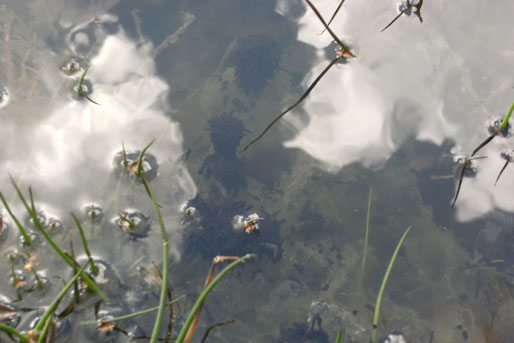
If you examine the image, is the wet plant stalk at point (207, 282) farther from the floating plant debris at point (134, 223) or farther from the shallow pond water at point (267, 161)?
the floating plant debris at point (134, 223)

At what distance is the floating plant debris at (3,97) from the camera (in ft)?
9.83

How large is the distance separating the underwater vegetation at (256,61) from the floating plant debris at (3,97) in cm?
170

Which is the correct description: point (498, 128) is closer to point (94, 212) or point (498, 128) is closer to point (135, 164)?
point (135, 164)

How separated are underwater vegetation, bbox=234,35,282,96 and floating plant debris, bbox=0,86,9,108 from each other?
5.57 ft

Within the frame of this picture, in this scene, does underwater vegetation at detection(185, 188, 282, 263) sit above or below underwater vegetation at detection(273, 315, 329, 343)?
above

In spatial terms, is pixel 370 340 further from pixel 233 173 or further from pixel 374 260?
pixel 233 173

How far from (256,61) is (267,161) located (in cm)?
86

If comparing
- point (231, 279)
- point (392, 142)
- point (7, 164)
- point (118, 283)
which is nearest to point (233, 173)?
point (231, 279)

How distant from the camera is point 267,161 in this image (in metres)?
3.09

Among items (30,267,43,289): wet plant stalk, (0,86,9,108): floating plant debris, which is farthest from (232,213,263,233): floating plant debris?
(0,86,9,108): floating plant debris

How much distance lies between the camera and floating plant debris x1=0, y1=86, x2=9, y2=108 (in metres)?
3.00

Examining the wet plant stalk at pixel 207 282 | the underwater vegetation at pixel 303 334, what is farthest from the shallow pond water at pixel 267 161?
the wet plant stalk at pixel 207 282

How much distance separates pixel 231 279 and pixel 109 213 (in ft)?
3.03

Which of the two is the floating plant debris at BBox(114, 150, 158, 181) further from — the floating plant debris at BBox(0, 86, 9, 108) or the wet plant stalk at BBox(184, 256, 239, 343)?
the floating plant debris at BBox(0, 86, 9, 108)
